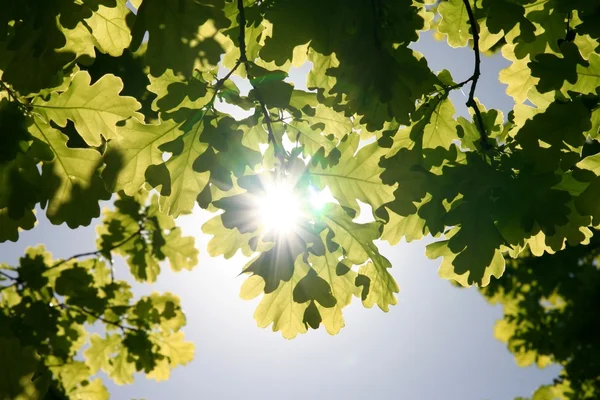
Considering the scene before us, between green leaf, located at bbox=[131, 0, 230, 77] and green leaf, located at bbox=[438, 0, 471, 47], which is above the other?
green leaf, located at bbox=[438, 0, 471, 47]

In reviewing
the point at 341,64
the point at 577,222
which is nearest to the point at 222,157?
the point at 341,64

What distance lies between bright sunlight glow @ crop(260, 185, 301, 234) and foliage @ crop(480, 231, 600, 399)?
295 inches

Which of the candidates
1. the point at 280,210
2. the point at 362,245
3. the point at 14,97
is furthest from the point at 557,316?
the point at 14,97

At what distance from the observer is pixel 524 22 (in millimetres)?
1703

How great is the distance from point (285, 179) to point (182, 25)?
599 millimetres

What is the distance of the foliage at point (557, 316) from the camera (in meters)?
7.39

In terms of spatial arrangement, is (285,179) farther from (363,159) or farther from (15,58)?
(15,58)

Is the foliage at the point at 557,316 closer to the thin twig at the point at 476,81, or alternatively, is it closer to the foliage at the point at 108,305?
the foliage at the point at 108,305

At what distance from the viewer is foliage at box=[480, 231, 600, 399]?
24.2 ft

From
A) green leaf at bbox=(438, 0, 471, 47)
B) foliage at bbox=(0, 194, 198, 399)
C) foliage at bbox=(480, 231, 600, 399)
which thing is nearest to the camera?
green leaf at bbox=(438, 0, 471, 47)

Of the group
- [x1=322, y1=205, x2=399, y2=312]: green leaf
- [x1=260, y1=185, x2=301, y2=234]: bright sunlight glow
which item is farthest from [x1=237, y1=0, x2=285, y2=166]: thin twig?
[x1=322, y1=205, x2=399, y2=312]: green leaf

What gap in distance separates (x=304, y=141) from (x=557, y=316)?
8199 mm

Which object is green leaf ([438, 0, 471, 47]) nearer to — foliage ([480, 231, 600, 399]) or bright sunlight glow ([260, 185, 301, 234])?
bright sunlight glow ([260, 185, 301, 234])

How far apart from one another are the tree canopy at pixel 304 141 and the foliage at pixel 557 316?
660 cm
